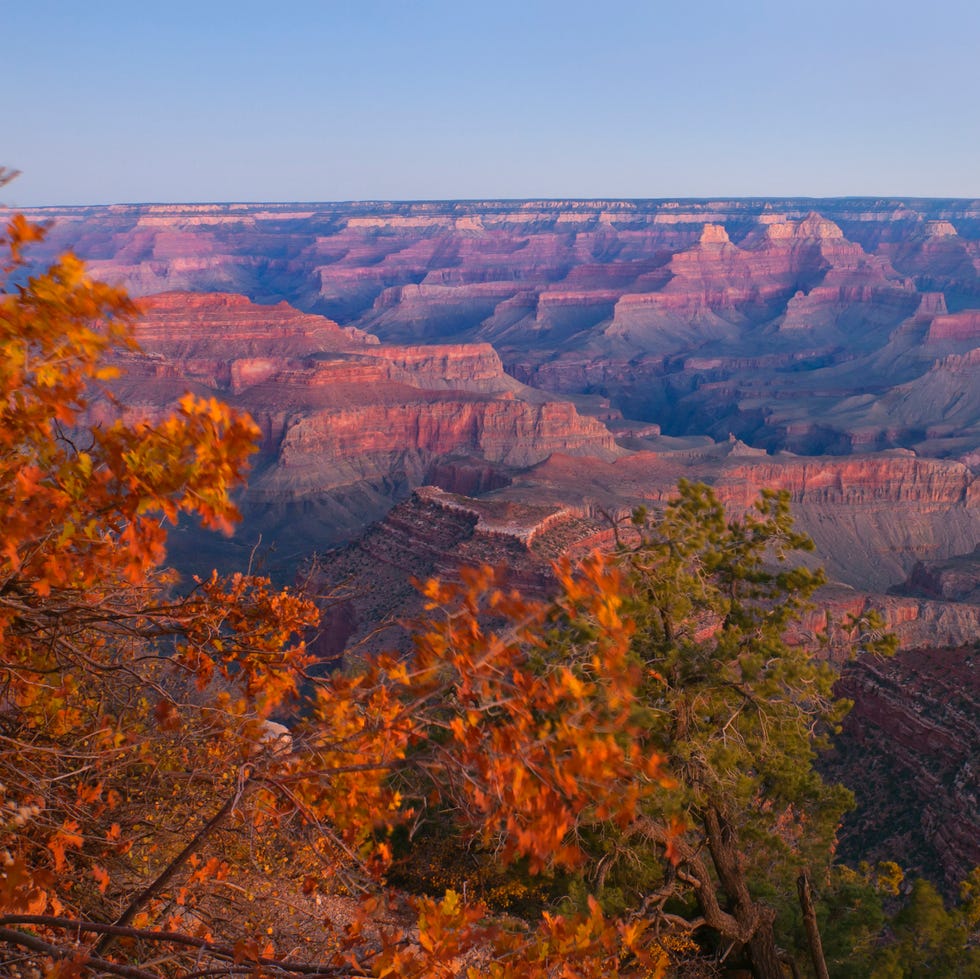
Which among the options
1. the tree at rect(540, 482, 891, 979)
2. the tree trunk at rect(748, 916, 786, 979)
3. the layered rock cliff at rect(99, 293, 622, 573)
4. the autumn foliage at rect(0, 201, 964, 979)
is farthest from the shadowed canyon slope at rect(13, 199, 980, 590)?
the autumn foliage at rect(0, 201, 964, 979)

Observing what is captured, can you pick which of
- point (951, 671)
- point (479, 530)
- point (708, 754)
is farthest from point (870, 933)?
point (479, 530)

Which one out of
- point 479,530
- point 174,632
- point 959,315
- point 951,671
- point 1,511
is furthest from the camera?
point 959,315

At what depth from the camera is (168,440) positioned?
482 centimetres

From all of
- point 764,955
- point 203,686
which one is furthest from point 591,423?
point 203,686

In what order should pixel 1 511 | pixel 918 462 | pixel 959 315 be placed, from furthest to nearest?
1. pixel 959 315
2. pixel 918 462
3. pixel 1 511

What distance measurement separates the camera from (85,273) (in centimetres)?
477

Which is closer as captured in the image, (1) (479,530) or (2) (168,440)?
(2) (168,440)

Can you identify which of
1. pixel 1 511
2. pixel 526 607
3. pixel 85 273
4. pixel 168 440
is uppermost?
pixel 85 273

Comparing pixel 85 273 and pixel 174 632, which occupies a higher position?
pixel 85 273

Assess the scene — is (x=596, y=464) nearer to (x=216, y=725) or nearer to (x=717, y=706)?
(x=717, y=706)

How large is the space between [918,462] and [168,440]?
325 ft

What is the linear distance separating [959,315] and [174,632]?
18763 centimetres

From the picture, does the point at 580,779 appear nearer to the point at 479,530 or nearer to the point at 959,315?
the point at 479,530

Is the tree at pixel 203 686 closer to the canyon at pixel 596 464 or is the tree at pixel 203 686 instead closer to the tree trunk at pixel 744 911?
the canyon at pixel 596 464
